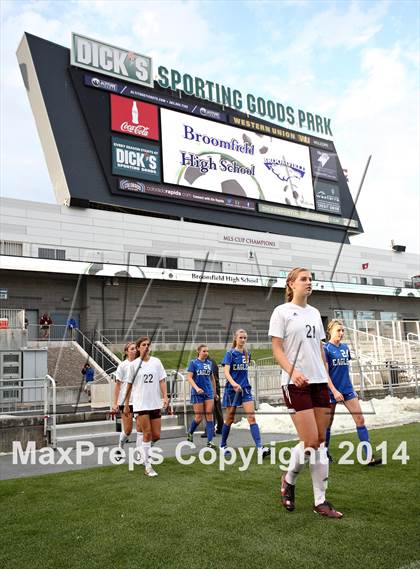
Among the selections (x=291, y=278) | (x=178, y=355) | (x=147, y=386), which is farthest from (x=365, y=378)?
(x=291, y=278)

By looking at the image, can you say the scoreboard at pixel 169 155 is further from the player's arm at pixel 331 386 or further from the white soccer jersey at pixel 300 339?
the white soccer jersey at pixel 300 339

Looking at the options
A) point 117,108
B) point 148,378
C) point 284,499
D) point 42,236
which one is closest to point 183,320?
point 42,236

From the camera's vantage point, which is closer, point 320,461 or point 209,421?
point 320,461

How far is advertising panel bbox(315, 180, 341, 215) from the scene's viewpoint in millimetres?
46219

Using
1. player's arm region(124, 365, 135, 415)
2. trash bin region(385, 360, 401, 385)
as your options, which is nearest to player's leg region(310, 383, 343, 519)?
player's arm region(124, 365, 135, 415)

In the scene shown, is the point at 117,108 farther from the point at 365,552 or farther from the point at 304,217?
the point at 365,552

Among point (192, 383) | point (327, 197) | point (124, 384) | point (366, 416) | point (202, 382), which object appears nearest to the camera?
point (124, 384)

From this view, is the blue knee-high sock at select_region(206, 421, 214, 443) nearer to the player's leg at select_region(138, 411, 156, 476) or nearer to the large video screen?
the player's leg at select_region(138, 411, 156, 476)

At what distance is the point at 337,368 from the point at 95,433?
6689 mm

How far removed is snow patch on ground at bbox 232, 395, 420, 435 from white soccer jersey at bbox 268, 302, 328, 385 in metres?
5.69

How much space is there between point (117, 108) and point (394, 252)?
3216 cm

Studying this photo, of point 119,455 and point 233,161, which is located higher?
point 233,161

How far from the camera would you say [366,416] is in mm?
12859

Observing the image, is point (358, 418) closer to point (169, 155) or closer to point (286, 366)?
point (286, 366)
